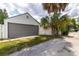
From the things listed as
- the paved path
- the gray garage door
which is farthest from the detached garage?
the paved path

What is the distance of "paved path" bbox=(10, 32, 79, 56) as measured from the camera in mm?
2980

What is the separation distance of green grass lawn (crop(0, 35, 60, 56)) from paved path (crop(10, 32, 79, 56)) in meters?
0.06

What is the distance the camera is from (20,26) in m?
3.04

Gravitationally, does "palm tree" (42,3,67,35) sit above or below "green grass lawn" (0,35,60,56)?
above

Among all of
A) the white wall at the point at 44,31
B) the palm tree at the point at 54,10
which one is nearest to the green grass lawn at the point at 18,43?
the white wall at the point at 44,31

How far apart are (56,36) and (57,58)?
34cm

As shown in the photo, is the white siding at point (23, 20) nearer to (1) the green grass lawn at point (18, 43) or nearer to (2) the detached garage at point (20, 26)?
(2) the detached garage at point (20, 26)

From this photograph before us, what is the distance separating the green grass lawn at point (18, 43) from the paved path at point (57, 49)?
6 cm

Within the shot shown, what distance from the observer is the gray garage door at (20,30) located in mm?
3002

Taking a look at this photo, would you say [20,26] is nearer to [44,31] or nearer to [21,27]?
[21,27]

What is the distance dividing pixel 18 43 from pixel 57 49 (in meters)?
0.60

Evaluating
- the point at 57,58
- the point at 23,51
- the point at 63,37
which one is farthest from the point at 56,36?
the point at 23,51

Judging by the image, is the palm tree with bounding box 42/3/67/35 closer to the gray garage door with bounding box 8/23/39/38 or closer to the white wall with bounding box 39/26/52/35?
the white wall with bounding box 39/26/52/35

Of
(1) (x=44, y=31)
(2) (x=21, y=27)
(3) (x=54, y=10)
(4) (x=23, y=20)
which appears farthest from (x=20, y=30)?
Answer: (3) (x=54, y=10)
